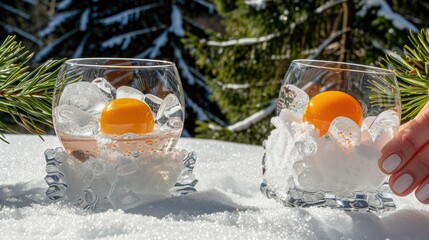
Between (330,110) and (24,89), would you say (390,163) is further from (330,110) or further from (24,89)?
(24,89)

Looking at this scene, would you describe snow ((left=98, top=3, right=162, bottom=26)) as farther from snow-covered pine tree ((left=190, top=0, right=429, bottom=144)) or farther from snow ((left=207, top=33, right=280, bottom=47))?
snow ((left=207, top=33, right=280, bottom=47))

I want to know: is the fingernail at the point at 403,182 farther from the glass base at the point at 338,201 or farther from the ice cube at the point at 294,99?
the ice cube at the point at 294,99

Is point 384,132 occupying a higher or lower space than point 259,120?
higher

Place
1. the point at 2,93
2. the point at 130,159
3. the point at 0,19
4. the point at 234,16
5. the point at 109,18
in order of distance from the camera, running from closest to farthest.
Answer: the point at 130,159 < the point at 2,93 < the point at 234,16 < the point at 109,18 < the point at 0,19

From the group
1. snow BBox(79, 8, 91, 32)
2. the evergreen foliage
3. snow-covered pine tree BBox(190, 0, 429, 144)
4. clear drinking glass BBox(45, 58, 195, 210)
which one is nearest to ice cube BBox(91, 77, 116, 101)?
clear drinking glass BBox(45, 58, 195, 210)

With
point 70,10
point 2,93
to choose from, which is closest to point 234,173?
point 2,93

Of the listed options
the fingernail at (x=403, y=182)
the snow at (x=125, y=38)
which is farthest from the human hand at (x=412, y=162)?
the snow at (x=125, y=38)

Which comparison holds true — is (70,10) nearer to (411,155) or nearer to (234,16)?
(234,16)
